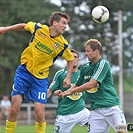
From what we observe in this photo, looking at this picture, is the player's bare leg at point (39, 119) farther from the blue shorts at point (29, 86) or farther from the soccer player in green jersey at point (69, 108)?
the soccer player in green jersey at point (69, 108)

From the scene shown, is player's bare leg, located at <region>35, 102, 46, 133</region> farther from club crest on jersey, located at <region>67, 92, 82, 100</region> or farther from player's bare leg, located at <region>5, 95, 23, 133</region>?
club crest on jersey, located at <region>67, 92, 82, 100</region>

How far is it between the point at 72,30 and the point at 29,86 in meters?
29.6

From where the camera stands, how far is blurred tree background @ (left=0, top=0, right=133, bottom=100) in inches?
1454

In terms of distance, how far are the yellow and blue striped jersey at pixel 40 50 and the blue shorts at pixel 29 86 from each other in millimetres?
94

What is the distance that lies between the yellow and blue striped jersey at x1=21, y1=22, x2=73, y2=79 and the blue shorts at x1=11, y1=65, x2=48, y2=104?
0.09 m

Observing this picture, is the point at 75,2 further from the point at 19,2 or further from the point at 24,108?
the point at 24,108

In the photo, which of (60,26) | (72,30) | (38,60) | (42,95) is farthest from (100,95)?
(72,30)

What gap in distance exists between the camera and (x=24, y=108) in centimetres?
3031

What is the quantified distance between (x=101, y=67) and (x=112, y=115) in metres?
0.87

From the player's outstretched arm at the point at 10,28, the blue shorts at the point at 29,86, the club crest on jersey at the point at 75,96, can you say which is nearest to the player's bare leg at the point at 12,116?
the blue shorts at the point at 29,86

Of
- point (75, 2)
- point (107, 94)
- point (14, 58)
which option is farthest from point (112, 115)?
point (75, 2)

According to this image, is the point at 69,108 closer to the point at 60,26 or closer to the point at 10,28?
the point at 60,26

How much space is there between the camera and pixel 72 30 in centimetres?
3909

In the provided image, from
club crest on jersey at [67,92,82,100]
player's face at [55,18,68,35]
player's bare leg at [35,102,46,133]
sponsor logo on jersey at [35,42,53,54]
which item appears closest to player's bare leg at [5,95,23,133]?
player's bare leg at [35,102,46,133]
